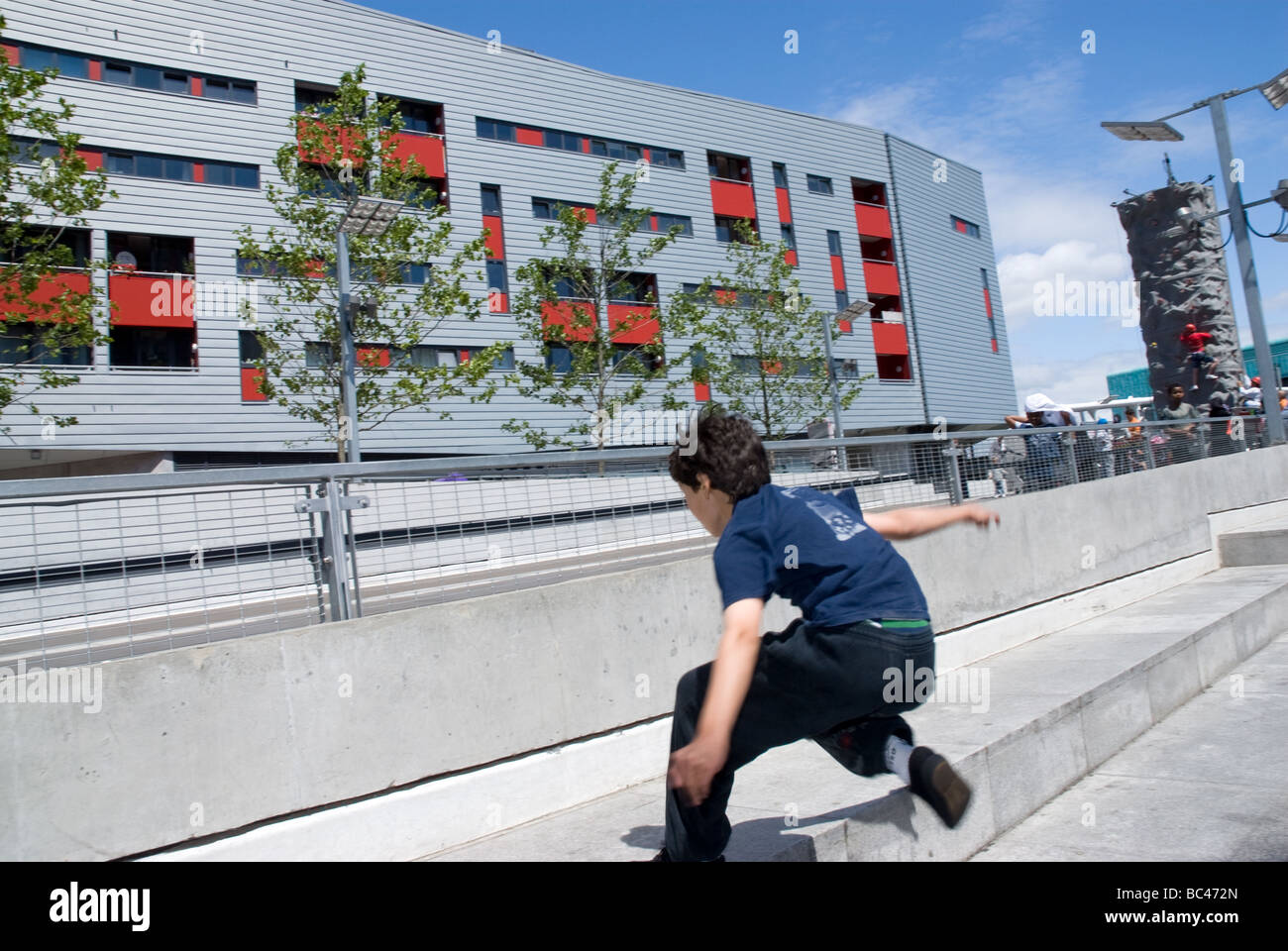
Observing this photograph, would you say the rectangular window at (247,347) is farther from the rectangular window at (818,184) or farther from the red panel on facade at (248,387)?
the rectangular window at (818,184)

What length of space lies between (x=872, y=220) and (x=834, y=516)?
4685 centimetres

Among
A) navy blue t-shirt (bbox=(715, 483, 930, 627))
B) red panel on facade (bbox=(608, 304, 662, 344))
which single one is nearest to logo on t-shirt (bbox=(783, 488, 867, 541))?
navy blue t-shirt (bbox=(715, 483, 930, 627))

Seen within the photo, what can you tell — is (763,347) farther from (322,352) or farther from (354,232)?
(354,232)

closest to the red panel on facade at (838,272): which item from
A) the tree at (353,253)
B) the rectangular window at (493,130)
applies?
the rectangular window at (493,130)

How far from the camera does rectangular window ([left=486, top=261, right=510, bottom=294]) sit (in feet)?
108

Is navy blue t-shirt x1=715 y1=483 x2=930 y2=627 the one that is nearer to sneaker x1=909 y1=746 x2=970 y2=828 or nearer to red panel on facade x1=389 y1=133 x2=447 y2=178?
sneaker x1=909 y1=746 x2=970 y2=828

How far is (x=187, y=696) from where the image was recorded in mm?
3609

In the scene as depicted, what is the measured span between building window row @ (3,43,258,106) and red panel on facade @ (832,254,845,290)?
1011 inches

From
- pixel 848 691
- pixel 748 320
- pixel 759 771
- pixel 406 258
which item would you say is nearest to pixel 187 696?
pixel 848 691

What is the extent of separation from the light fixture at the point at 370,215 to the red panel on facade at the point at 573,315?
11424 mm

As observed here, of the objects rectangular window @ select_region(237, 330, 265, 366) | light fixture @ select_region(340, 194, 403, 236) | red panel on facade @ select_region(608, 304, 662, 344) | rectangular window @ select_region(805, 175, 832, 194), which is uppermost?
rectangular window @ select_region(805, 175, 832, 194)

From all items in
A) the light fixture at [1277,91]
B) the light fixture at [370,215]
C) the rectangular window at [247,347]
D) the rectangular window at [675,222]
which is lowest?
the light fixture at [370,215]

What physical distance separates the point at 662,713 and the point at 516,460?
5.30ft

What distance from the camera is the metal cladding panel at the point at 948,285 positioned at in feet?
158
